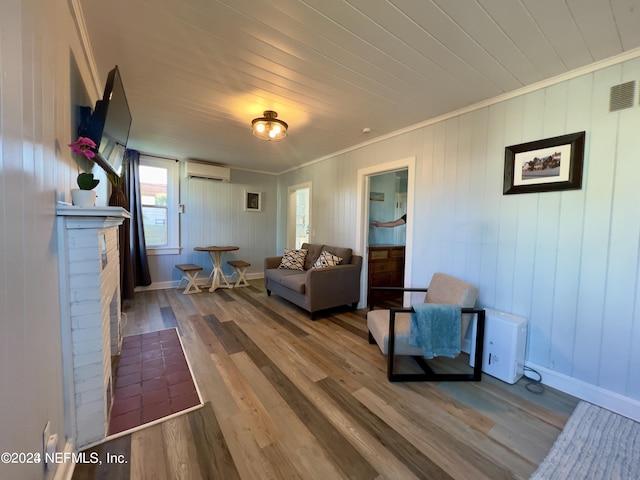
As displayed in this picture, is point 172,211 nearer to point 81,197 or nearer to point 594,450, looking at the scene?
point 81,197

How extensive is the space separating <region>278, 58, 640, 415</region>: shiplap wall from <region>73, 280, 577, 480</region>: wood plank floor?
459mm

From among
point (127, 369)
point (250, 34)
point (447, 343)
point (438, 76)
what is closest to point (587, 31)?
point (438, 76)

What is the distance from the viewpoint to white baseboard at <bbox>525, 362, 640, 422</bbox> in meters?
1.67

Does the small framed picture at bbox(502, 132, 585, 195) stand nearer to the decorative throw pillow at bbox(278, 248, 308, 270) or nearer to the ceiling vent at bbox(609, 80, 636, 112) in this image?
the ceiling vent at bbox(609, 80, 636, 112)

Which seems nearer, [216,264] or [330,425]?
[330,425]

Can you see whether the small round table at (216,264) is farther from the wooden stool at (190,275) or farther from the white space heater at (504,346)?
the white space heater at (504,346)

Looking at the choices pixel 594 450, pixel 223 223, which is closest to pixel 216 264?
pixel 223 223

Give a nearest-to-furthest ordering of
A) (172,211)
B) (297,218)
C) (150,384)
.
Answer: (150,384) < (172,211) < (297,218)

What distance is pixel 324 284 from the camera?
329 cm

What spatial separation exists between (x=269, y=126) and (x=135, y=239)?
10.6ft

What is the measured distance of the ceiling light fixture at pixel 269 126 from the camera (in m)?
2.57

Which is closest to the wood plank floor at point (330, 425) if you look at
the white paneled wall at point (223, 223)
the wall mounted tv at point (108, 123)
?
the wall mounted tv at point (108, 123)

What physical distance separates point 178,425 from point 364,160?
3403 mm

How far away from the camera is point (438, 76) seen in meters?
1.98
